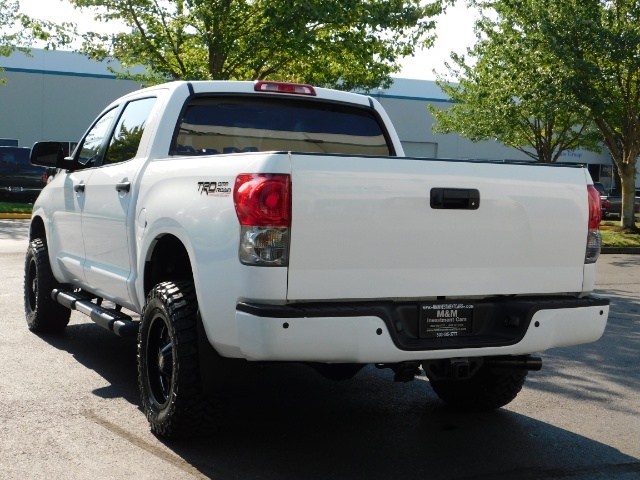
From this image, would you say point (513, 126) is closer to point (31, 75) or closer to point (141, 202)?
point (31, 75)

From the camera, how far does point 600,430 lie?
5.54 meters

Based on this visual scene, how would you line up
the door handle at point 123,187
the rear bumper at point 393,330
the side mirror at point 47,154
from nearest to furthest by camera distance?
the rear bumper at point 393,330 → the door handle at point 123,187 → the side mirror at point 47,154

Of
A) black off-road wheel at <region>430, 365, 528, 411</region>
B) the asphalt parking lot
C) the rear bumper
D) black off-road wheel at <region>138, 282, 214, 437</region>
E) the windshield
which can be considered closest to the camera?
the rear bumper

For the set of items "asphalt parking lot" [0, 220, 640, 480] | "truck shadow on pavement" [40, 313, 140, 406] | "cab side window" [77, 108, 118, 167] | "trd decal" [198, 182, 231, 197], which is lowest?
"truck shadow on pavement" [40, 313, 140, 406]

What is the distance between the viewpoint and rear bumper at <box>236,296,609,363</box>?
13.7ft

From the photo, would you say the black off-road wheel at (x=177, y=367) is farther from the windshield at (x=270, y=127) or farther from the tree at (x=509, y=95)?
the tree at (x=509, y=95)

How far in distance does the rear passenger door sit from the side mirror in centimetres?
68

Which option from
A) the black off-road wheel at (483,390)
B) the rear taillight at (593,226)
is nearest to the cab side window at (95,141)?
the black off-road wheel at (483,390)

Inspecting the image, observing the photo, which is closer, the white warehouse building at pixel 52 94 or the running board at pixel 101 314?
the running board at pixel 101 314

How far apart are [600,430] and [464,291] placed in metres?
1.60

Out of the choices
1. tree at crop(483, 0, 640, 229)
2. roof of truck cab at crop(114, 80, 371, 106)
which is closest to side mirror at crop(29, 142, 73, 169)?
roof of truck cab at crop(114, 80, 371, 106)

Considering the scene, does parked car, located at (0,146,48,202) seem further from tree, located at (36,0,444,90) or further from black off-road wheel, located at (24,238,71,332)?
black off-road wheel, located at (24,238,71,332)

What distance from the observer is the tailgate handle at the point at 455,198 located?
450 cm

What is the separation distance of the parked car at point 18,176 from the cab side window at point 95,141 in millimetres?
21888
